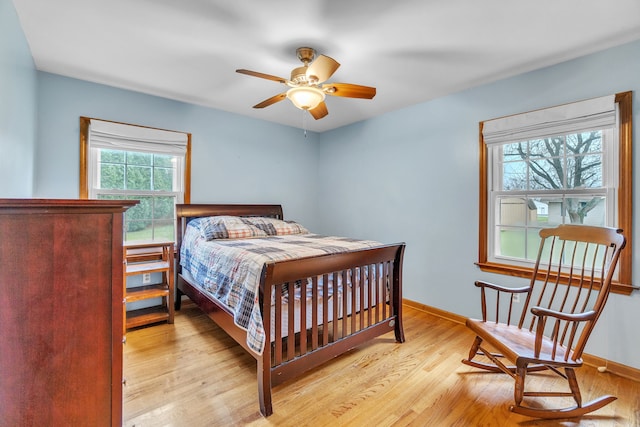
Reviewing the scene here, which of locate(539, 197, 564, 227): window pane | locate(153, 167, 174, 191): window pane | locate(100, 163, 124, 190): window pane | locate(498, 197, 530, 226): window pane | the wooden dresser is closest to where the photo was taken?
the wooden dresser

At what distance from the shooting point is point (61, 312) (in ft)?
3.13

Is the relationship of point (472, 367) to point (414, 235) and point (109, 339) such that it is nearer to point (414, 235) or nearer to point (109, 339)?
point (414, 235)

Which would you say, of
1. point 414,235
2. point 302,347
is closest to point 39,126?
point 302,347

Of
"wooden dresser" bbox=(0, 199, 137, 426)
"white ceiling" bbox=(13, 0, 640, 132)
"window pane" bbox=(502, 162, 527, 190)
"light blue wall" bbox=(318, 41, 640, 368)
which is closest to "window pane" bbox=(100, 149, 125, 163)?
"white ceiling" bbox=(13, 0, 640, 132)

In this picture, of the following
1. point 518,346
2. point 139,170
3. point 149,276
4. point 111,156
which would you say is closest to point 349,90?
point 518,346

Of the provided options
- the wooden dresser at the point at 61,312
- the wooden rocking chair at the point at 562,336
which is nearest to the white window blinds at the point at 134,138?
the wooden dresser at the point at 61,312

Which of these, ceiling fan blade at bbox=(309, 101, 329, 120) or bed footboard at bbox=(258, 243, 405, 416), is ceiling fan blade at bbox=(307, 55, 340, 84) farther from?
bed footboard at bbox=(258, 243, 405, 416)

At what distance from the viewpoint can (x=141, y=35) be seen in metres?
2.08

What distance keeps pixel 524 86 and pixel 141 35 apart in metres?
3.12

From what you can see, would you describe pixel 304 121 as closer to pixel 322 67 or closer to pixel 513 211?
pixel 322 67

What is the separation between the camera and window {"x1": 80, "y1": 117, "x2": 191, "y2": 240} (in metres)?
2.93

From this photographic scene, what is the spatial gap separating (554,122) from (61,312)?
3.29 meters

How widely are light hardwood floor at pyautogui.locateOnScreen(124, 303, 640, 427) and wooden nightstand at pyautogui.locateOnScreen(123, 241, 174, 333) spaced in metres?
0.32

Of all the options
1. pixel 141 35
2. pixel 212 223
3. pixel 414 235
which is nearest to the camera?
pixel 141 35
